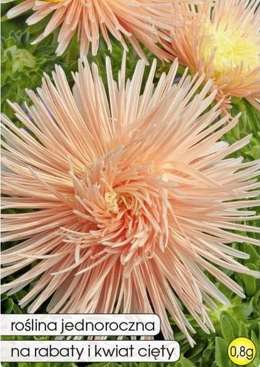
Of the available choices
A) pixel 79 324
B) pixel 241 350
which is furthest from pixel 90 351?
pixel 241 350

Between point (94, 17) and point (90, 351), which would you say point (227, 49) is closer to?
point (94, 17)

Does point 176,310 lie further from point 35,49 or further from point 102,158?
point 35,49

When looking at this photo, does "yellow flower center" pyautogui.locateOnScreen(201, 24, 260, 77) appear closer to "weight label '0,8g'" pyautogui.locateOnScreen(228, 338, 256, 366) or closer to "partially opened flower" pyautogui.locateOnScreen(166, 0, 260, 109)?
"partially opened flower" pyautogui.locateOnScreen(166, 0, 260, 109)

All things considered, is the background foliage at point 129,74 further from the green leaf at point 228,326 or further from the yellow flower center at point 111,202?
the yellow flower center at point 111,202

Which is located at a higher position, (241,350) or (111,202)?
(111,202)

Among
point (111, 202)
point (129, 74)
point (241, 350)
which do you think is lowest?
point (241, 350)

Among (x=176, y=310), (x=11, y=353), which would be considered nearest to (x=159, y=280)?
(x=176, y=310)

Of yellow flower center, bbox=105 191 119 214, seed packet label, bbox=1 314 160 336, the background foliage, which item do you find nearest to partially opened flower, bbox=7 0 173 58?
the background foliage

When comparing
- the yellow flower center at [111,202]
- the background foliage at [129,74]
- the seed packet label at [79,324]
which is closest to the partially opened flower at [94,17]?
the background foliage at [129,74]
